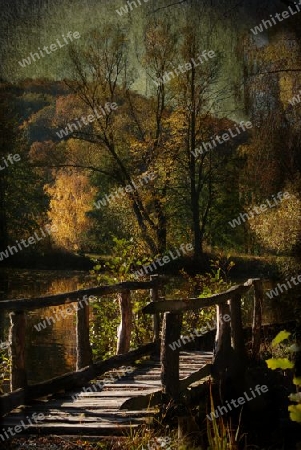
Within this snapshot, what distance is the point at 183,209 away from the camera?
3091 cm

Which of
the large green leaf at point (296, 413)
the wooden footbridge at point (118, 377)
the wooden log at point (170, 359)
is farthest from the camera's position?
the wooden log at point (170, 359)

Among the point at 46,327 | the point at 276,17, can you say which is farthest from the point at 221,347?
the point at 46,327

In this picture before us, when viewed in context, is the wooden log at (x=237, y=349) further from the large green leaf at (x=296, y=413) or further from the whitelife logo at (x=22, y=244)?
the whitelife logo at (x=22, y=244)

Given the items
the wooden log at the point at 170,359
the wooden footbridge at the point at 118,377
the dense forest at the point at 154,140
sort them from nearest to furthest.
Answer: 1. the wooden footbridge at the point at 118,377
2. the wooden log at the point at 170,359
3. the dense forest at the point at 154,140

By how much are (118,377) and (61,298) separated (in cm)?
155

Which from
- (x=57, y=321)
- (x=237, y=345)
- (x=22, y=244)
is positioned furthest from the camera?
(x=22, y=244)

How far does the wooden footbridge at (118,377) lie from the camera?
262 inches

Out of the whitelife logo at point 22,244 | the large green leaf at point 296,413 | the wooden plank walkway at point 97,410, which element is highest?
the whitelife logo at point 22,244

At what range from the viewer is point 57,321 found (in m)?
20.2

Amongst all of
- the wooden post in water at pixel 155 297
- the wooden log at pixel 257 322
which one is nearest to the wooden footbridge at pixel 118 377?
the wooden post in water at pixel 155 297

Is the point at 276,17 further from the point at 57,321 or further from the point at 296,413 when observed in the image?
the point at 57,321

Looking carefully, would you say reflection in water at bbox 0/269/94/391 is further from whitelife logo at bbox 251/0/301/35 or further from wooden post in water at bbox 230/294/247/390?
whitelife logo at bbox 251/0/301/35

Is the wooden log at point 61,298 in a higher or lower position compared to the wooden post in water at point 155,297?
higher

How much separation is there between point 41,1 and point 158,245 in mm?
11850
